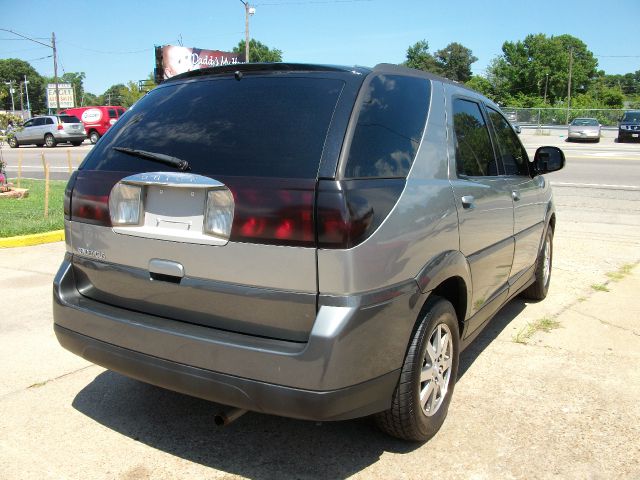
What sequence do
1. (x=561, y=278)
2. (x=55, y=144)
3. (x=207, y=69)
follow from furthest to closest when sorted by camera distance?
(x=55, y=144) → (x=561, y=278) → (x=207, y=69)

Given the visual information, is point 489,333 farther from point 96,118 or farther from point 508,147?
point 96,118

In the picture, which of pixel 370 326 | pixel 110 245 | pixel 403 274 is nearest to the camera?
pixel 370 326

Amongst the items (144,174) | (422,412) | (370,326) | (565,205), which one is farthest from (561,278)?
(565,205)

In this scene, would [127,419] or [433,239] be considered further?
[127,419]

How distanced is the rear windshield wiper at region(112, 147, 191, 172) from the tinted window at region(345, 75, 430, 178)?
0.73m

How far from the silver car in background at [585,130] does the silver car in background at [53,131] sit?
28218 millimetres

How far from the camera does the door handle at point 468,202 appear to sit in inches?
124

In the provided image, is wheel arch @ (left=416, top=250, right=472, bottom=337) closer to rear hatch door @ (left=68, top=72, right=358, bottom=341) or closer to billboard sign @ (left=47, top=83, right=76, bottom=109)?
rear hatch door @ (left=68, top=72, right=358, bottom=341)

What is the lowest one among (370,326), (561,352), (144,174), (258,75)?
(561,352)

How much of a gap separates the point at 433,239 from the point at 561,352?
6.70ft

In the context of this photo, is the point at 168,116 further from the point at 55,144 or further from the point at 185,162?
the point at 55,144

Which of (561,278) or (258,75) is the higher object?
(258,75)

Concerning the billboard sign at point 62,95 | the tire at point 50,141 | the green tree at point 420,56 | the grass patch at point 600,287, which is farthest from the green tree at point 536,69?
the grass patch at point 600,287

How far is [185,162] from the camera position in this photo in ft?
8.48
